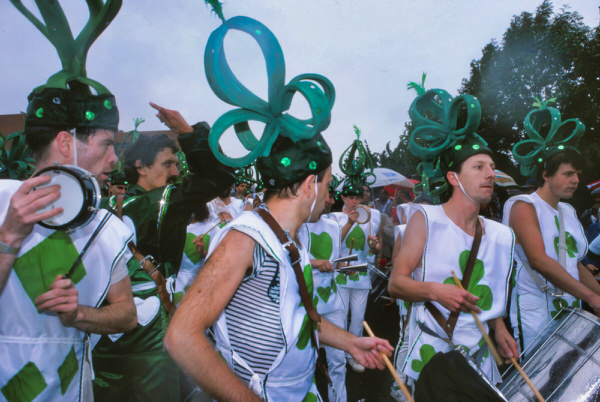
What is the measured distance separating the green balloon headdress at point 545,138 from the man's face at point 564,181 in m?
0.23

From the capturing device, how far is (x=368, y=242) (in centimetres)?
640

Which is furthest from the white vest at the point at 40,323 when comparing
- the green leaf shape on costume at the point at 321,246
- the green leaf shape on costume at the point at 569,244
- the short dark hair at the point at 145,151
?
the green leaf shape on costume at the point at 569,244

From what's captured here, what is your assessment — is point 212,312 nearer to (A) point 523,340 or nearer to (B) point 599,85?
(A) point 523,340

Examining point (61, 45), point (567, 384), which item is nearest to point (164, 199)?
point (61, 45)

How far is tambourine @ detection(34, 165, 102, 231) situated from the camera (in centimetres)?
145

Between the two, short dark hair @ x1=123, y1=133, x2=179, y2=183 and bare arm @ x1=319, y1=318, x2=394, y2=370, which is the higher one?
short dark hair @ x1=123, y1=133, x2=179, y2=183

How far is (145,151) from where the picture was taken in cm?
329

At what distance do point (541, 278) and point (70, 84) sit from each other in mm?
4002

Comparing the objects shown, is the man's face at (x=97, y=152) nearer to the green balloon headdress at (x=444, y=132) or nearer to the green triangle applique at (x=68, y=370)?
the green triangle applique at (x=68, y=370)

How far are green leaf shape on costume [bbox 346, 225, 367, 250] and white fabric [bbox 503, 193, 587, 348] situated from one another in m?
2.64

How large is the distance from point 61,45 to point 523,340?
4351 millimetres

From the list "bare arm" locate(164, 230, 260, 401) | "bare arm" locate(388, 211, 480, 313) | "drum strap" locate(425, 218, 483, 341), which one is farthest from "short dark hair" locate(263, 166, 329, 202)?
"drum strap" locate(425, 218, 483, 341)

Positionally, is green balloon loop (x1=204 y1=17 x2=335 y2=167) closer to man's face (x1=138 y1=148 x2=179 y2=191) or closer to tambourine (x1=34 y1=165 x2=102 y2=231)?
tambourine (x1=34 y1=165 x2=102 y2=231)

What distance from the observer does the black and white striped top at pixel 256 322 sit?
1.66m
